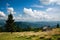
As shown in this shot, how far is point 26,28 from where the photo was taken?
514 cm

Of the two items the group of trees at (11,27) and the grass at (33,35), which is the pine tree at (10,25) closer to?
the group of trees at (11,27)

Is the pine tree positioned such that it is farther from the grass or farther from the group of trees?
the grass

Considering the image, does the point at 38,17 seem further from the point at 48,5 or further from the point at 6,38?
the point at 6,38

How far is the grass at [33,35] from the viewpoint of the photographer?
4.99 metres

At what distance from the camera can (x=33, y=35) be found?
5.05 metres

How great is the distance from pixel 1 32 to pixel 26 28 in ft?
2.94

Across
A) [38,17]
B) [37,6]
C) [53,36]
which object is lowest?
[53,36]

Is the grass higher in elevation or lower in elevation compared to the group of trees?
lower

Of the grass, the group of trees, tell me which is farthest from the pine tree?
the grass

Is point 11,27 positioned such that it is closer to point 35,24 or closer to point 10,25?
point 10,25

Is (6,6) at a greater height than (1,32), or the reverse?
(6,6)

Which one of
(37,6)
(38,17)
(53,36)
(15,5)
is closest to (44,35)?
(53,36)

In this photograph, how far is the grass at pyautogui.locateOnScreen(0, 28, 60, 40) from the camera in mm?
4988

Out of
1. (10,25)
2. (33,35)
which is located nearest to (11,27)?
(10,25)
